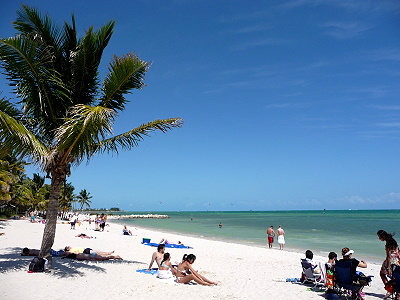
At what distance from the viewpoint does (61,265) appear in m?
8.08

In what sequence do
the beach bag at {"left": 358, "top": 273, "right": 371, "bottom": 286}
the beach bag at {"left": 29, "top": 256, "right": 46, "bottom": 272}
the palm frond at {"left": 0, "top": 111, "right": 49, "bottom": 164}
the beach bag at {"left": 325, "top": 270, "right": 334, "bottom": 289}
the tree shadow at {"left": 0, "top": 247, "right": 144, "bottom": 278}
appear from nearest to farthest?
the palm frond at {"left": 0, "top": 111, "right": 49, "bottom": 164} → the beach bag at {"left": 358, "top": 273, "right": 371, "bottom": 286} → the beach bag at {"left": 325, "top": 270, "right": 334, "bottom": 289} → the beach bag at {"left": 29, "top": 256, "right": 46, "bottom": 272} → the tree shadow at {"left": 0, "top": 247, "right": 144, "bottom": 278}

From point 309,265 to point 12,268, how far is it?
7.11 meters

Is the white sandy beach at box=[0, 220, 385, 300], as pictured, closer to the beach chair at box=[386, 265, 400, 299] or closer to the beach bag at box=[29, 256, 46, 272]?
the beach bag at box=[29, 256, 46, 272]

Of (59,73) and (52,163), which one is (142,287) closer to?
(52,163)

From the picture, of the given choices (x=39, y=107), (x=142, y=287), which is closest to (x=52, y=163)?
(x=39, y=107)

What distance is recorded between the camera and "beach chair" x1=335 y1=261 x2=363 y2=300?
20.0 ft

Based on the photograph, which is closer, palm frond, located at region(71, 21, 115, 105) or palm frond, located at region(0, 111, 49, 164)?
palm frond, located at region(0, 111, 49, 164)

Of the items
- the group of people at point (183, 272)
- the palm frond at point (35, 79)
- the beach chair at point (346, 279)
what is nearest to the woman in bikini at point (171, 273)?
the group of people at point (183, 272)

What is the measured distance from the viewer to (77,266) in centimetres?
812

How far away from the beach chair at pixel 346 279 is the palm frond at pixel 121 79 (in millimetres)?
6266

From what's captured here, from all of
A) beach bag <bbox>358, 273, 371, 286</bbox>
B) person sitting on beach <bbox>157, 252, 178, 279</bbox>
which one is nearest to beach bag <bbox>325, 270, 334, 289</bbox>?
beach bag <bbox>358, 273, 371, 286</bbox>

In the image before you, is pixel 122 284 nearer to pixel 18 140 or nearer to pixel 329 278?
pixel 18 140

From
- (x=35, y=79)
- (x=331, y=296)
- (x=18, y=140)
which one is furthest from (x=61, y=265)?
(x=331, y=296)

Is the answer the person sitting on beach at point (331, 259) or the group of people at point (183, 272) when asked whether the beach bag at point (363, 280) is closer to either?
the person sitting on beach at point (331, 259)
